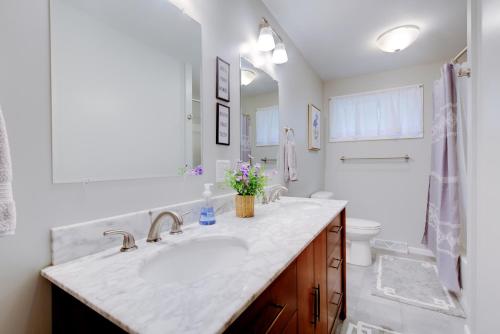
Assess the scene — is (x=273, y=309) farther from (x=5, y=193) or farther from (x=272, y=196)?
(x=272, y=196)

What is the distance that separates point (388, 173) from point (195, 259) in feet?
9.50

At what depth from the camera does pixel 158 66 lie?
3.14 ft

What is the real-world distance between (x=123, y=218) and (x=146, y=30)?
0.75m

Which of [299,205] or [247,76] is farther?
[299,205]

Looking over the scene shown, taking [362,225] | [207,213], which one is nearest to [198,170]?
[207,213]

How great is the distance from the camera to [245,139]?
1518 mm

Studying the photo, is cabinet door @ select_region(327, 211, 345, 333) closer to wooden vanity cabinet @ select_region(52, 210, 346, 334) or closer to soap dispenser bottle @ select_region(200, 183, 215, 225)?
wooden vanity cabinet @ select_region(52, 210, 346, 334)

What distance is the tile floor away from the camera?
1.43m

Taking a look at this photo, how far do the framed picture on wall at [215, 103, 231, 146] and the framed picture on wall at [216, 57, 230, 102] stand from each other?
57mm

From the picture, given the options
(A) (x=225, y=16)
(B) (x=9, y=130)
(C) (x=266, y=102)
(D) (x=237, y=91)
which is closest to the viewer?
(B) (x=9, y=130)

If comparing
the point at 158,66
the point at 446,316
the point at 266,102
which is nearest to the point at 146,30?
the point at 158,66

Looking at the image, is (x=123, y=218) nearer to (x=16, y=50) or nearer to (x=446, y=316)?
(x=16, y=50)

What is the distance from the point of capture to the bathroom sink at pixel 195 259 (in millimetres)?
720

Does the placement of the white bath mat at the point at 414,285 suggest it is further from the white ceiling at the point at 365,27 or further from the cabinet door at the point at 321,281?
the white ceiling at the point at 365,27
